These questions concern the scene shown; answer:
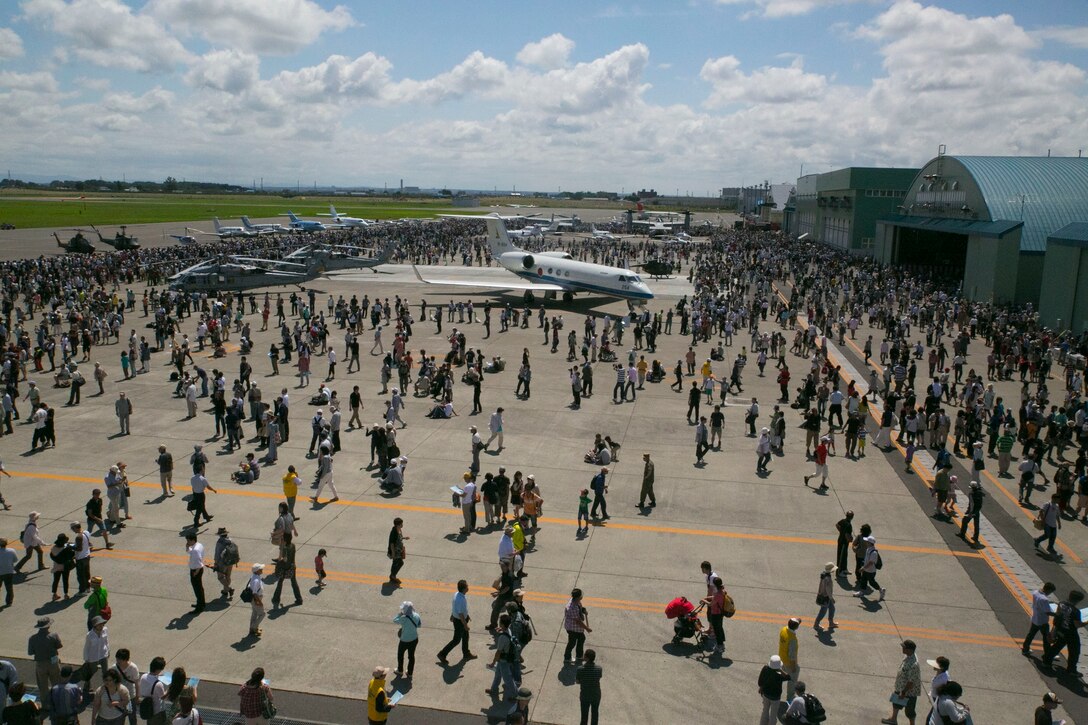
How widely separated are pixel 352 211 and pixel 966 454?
553 ft

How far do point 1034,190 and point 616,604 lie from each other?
5029 cm

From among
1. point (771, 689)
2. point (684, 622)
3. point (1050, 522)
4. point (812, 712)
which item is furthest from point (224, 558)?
point (1050, 522)

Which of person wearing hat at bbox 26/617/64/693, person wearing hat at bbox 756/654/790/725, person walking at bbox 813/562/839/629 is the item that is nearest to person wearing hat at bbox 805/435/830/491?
person walking at bbox 813/562/839/629

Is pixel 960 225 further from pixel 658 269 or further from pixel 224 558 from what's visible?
pixel 224 558

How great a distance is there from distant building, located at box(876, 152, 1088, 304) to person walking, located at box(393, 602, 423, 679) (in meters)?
42.3

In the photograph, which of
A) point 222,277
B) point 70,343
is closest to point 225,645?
point 70,343

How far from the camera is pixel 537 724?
9344mm

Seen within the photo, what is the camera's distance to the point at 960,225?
5053cm

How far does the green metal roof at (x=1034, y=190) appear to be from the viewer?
46219mm

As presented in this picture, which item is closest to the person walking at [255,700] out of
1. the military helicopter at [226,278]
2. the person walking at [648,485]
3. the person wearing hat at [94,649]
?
the person wearing hat at [94,649]

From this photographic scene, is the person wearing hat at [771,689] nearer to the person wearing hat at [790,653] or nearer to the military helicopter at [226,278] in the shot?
the person wearing hat at [790,653]

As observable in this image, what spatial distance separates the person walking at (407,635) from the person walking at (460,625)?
478mm

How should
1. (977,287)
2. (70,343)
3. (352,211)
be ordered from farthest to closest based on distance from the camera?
(352,211), (977,287), (70,343)

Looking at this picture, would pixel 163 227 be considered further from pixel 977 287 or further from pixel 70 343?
pixel 977 287
